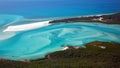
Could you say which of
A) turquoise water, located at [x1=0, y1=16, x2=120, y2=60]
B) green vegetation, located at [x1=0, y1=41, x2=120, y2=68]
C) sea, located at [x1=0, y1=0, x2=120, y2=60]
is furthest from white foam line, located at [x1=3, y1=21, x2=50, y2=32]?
green vegetation, located at [x1=0, y1=41, x2=120, y2=68]

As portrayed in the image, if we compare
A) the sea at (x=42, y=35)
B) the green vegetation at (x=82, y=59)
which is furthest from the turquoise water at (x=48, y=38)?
the green vegetation at (x=82, y=59)

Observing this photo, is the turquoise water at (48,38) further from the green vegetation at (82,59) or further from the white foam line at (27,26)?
the green vegetation at (82,59)

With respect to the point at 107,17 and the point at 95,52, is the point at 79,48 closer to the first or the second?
the point at 95,52

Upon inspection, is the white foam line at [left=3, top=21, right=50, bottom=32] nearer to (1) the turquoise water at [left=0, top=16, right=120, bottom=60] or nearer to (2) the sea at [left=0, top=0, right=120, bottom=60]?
(2) the sea at [left=0, top=0, right=120, bottom=60]

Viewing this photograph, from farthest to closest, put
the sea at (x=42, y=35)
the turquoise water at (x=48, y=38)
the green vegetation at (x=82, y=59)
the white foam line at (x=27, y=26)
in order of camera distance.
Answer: the white foam line at (x=27, y=26) → the sea at (x=42, y=35) → the turquoise water at (x=48, y=38) → the green vegetation at (x=82, y=59)

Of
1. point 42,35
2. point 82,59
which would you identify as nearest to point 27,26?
point 42,35

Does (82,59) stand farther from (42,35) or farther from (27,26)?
(27,26)
